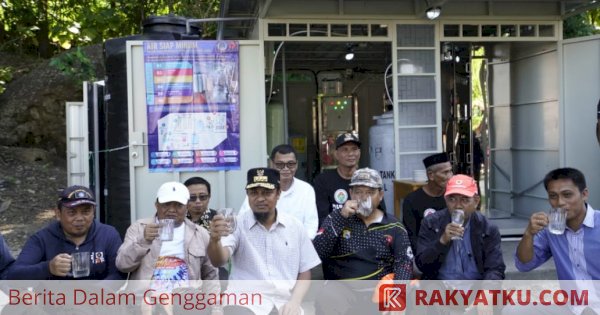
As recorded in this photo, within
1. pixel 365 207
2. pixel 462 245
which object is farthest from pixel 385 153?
pixel 365 207

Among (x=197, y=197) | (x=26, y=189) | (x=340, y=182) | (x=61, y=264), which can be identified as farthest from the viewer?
(x=26, y=189)

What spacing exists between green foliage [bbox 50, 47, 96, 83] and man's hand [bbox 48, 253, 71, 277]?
8073mm

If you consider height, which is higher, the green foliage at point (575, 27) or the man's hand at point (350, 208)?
the green foliage at point (575, 27)

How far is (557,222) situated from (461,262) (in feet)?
2.59

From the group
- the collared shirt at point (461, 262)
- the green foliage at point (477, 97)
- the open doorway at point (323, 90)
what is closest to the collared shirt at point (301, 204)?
the collared shirt at point (461, 262)

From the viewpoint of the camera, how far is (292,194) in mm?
4957

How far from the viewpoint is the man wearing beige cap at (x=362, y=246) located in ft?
13.1

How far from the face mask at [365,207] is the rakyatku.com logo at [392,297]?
0.49 m

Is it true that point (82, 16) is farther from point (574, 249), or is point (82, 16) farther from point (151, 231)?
point (574, 249)

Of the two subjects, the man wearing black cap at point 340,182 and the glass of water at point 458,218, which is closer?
the glass of water at point 458,218

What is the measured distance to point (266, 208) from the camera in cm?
386

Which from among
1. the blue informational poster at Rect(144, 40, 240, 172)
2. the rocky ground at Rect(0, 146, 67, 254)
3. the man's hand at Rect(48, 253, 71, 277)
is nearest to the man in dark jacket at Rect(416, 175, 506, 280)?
the man's hand at Rect(48, 253, 71, 277)

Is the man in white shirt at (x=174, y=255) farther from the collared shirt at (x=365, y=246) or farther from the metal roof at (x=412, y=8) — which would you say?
the metal roof at (x=412, y=8)

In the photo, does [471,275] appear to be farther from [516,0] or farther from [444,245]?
[516,0]
